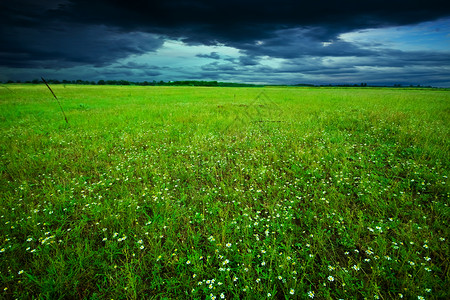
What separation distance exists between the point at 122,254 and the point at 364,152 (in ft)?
24.4

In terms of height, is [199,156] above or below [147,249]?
above

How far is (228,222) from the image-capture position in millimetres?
3523

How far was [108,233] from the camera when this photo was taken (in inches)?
133

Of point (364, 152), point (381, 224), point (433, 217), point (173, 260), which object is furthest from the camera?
point (364, 152)

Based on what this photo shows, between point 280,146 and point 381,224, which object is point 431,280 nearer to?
point 381,224

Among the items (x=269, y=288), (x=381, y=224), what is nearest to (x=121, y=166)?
(x=269, y=288)

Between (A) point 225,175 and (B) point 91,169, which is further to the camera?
(B) point 91,169

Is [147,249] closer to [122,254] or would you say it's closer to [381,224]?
[122,254]

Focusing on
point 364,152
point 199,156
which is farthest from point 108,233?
point 364,152

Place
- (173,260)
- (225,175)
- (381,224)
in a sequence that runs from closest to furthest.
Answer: (173,260)
(381,224)
(225,175)

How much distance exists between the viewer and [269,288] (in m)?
2.37

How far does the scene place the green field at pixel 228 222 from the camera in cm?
249

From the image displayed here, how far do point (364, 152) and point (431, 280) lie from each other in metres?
4.91

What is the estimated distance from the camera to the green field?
8.17ft
